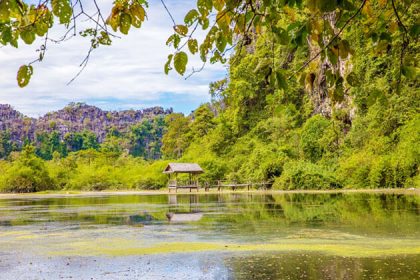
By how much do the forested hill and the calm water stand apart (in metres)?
82.9

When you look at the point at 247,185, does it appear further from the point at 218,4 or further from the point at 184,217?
the point at 218,4

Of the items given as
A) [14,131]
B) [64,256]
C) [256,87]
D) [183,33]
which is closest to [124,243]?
[64,256]

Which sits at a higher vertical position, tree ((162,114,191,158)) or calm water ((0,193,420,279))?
tree ((162,114,191,158))

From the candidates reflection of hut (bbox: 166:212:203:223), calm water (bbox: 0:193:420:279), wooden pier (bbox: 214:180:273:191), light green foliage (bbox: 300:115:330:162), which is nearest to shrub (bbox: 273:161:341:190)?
wooden pier (bbox: 214:180:273:191)

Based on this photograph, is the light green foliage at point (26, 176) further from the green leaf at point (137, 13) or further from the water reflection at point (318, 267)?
the green leaf at point (137, 13)

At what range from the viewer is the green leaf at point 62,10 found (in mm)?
2773

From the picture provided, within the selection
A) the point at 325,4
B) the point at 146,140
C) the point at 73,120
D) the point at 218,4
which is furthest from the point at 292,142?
the point at 73,120

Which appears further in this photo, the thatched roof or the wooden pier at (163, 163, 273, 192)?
the thatched roof

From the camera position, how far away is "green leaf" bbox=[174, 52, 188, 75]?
2889mm

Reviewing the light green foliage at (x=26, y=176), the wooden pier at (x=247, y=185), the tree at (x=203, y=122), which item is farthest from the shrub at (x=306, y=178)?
the light green foliage at (x=26, y=176)

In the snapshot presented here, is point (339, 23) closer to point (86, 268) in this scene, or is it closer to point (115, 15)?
point (115, 15)

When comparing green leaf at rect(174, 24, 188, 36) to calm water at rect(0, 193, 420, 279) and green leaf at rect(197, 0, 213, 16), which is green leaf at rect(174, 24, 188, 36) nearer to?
green leaf at rect(197, 0, 213, 16)

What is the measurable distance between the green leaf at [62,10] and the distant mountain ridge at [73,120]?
11893 centimetres

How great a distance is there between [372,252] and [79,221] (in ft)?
33.8
